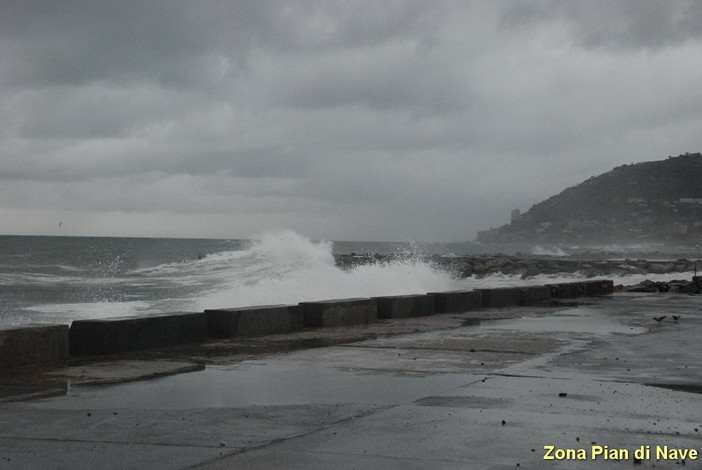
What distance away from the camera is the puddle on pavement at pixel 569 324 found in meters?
11.8

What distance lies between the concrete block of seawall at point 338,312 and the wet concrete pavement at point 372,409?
1.96 m

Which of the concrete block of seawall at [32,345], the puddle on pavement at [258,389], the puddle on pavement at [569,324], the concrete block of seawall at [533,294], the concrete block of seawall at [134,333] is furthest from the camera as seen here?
the concrete block of seawall at [533,294]

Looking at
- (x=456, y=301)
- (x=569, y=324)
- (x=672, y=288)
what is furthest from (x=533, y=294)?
(x=672, y=288)

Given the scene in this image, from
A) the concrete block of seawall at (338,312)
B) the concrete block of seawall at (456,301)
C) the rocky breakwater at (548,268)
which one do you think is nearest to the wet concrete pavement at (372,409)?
the concrete block of seawall at (338,312)

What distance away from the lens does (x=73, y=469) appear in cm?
411

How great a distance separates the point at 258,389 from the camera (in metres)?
6.52

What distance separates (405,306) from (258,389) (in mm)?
7335

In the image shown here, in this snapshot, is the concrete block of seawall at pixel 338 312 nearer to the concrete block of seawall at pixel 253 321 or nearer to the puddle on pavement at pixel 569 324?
the concrete block of seawall at pixel 253 321

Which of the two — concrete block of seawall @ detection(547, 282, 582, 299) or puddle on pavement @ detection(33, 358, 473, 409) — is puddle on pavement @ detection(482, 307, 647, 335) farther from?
concrete block of seawall @ detection(547, 282, 582, 299)

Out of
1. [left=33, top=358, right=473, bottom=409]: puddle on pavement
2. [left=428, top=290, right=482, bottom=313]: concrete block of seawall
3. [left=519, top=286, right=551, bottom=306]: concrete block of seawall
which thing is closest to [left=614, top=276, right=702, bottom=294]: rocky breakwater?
[left=519, top=286, right=551, bottom=306]: concrete block of seawall

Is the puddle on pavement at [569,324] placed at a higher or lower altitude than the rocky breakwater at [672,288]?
lower

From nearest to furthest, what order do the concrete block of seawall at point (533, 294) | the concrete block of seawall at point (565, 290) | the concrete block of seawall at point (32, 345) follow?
1. the concrete block of seawall at point (32, 345)
2. the concrete block of seawall at point (533, 294)
3. the concrete block of seawall at point (565, 290)

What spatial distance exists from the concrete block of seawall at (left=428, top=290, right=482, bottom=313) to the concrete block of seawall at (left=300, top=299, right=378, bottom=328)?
82.2 inches

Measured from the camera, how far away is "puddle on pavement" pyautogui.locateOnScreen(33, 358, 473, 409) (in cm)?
594
